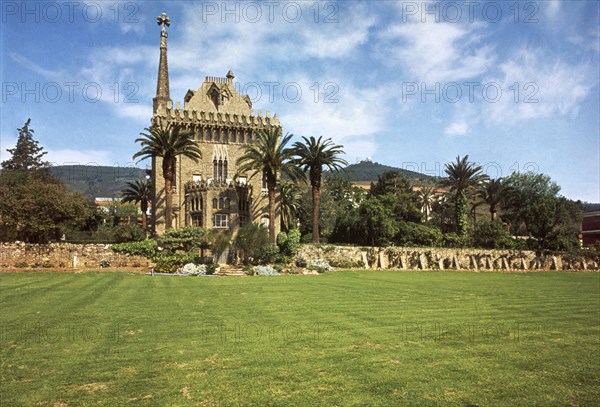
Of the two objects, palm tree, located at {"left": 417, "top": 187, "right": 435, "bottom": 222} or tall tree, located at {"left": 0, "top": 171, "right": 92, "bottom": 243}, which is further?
palm tree, located at {"left": 417, "top": 187, "right": 435, "bottom": 222}

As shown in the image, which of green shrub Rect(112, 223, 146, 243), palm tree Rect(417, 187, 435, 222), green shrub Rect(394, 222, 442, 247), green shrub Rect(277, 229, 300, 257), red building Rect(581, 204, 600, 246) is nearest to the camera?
green shrub Rect(277, 229, 300, 257)

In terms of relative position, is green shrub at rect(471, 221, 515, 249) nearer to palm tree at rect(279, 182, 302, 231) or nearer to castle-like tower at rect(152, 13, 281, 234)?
palm tree at rect(279, 182, 302, 231)

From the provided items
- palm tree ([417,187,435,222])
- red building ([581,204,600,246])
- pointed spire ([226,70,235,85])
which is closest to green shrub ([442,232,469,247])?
red building ([581,204,600,246])

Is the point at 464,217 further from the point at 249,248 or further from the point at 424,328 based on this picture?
the point at 424,328

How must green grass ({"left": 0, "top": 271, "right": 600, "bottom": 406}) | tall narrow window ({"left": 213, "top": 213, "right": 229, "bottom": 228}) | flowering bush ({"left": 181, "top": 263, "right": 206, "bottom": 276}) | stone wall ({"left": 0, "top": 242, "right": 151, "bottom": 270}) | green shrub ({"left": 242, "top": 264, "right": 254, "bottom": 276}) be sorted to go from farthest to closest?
tall narrow window ({"left": 213, "top": 213, "right": 229, "bottom": 228}), stone wall ({"left": 0, "top": 242, "right": 151, "bottom": 270}), green shrub ({"left": 242, "top": 264, "right": 254, "bottom": 276}), flowering bush ({"left": 181, "top": 263, "right": 206, "bottom": 276}), green grass ({"left": 0, "top": 271, "right": 600, "bottom": 406})

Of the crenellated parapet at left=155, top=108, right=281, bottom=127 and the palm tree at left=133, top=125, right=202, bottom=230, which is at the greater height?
the crenellated parapet at left=155, top=108, right=281, bottom=127

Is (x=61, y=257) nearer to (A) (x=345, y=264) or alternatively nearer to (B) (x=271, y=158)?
(B) (x=271, y=158)

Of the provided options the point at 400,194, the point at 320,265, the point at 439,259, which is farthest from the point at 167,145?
the point at 400,194

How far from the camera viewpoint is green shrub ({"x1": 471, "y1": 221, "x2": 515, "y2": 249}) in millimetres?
53094

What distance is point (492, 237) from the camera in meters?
53.2

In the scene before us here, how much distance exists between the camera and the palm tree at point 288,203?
2303 inches

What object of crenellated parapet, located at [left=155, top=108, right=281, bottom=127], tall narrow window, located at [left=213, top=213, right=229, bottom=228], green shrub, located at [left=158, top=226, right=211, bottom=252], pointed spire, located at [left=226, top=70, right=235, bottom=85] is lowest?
green shrub, located at [left=158, top=226, right=211, bottom=252]

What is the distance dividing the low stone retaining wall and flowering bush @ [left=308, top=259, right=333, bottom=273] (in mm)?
1954

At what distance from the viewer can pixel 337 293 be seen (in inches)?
879
